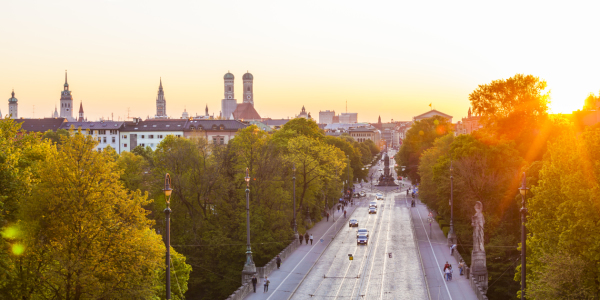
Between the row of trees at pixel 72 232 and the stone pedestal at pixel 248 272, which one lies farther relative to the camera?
the stone pedestal at pixel 248 272

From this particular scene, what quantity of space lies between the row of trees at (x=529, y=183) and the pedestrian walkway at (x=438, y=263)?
244cm

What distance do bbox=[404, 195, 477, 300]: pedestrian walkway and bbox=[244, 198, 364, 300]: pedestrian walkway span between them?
8972 millimetres

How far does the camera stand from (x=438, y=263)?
160 feet

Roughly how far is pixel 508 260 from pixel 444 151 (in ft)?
103

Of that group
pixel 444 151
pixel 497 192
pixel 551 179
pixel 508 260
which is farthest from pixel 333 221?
pixel 551 179

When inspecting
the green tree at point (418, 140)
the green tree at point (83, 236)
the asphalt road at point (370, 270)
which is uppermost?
the green tree at point (418, 140)

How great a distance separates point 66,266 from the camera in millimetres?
24172

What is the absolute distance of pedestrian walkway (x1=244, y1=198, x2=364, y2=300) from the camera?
A: 39.8m

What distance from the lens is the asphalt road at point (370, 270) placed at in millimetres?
39594

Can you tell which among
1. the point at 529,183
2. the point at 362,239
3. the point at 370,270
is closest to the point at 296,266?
the point at 370,270

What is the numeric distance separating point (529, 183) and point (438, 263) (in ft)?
33.3

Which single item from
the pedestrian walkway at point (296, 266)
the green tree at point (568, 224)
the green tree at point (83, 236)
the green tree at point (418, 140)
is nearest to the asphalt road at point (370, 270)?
the pedestrian walkway at point (296, 266)

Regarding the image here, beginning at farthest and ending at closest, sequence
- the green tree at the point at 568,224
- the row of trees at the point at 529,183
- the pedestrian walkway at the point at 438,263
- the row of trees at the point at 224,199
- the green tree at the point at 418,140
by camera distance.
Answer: the green tree at the point at 418,140 → the row of trees at the point at 224,199 → the pedestrian walkway at the point at 438,263 → the row of trees at the point at 529,183 → the green tree at the point at 568,224

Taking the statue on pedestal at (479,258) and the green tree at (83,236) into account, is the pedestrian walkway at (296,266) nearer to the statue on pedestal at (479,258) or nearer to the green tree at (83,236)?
the statue on pedestal at (479,258)
